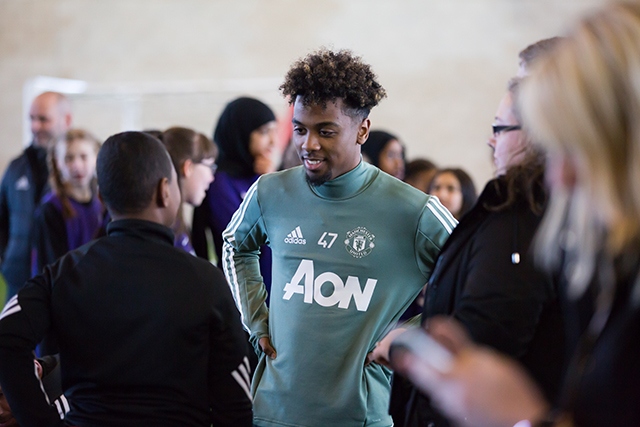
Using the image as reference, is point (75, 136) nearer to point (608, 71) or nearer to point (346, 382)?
point (346, 382)

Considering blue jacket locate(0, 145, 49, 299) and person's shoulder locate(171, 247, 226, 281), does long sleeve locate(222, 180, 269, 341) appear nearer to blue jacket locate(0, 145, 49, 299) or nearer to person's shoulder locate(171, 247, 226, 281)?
person's shoulder locate(171, 247, 226, 281)

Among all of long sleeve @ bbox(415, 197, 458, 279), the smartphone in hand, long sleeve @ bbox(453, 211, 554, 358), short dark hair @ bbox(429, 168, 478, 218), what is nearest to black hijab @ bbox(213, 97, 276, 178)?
short dark hair @ bbox(429, 168, 478, 218)

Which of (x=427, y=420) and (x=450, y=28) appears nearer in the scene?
(x=427, y=420)

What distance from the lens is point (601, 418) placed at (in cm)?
104

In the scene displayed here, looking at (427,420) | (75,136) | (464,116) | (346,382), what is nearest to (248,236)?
(346,382)

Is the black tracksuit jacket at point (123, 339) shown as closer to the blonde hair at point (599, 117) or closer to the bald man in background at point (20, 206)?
the blonde hair at point (599, 117)

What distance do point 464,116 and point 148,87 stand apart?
4027mm

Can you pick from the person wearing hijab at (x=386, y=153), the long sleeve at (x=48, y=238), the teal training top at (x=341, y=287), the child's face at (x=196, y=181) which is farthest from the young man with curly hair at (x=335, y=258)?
the person wearing hijab at (x=386, y=153)

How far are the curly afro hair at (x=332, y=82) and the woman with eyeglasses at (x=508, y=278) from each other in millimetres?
801

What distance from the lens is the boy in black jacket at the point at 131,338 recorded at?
2049 mm

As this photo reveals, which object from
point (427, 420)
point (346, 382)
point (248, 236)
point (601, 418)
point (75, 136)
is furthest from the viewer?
point (75, 136)

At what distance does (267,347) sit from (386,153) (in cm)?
292

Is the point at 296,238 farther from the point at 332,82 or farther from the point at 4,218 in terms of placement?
the point at 4,218

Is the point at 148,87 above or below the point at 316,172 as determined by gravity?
above
